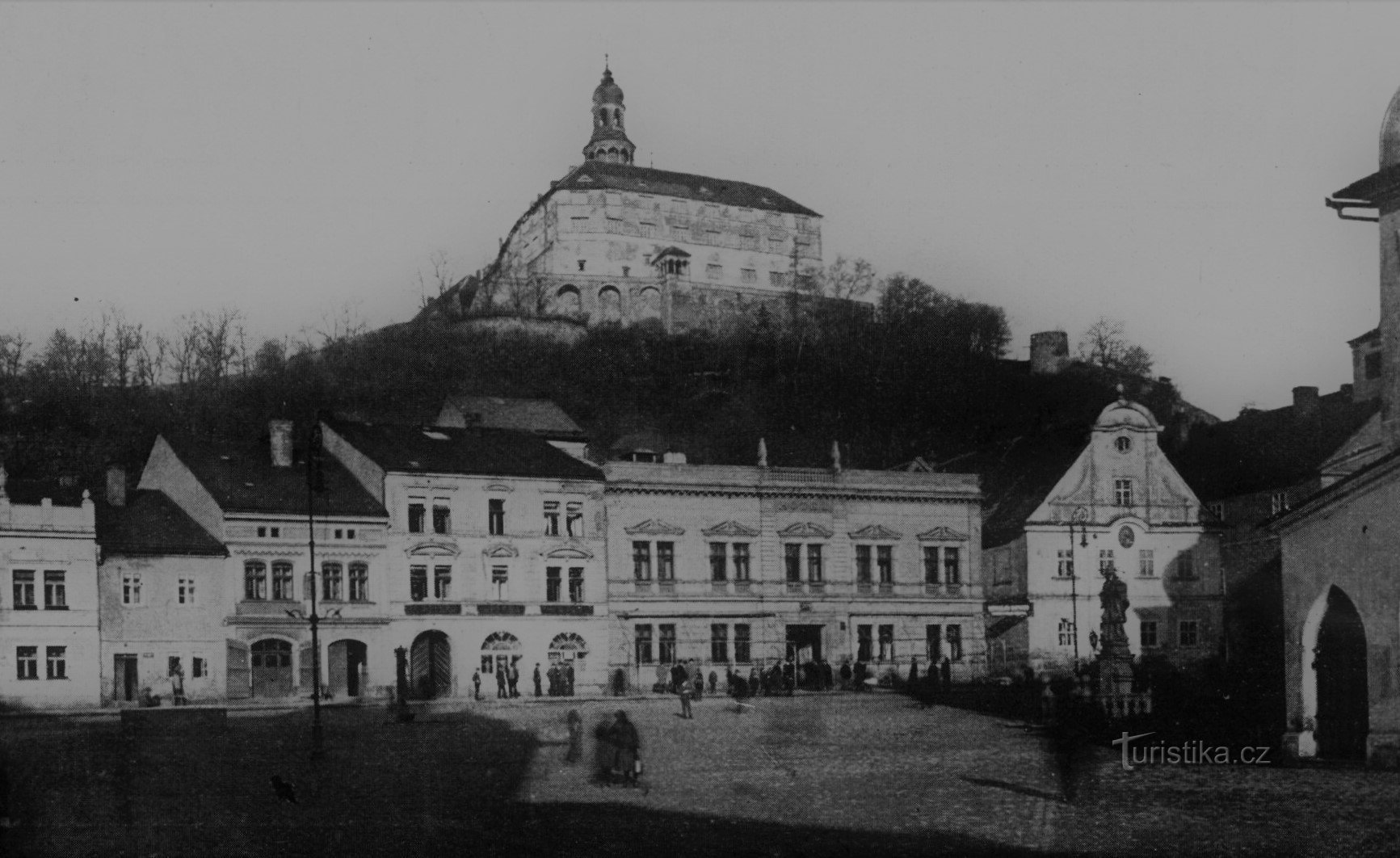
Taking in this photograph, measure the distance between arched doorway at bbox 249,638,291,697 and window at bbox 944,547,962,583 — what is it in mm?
24021

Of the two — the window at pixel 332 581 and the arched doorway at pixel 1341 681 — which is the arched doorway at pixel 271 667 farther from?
the arched doorway at pixel 1341 681

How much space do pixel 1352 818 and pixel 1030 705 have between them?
821 inches

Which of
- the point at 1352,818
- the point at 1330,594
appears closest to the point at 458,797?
the point at 1352,818

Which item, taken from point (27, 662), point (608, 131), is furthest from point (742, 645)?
point (608, 131)

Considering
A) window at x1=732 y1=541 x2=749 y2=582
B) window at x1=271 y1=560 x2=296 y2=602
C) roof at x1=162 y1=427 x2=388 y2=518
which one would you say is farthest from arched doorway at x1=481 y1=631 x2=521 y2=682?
window at x1=732 y1=541 x2=749 y2=582

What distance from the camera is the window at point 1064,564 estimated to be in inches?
2371

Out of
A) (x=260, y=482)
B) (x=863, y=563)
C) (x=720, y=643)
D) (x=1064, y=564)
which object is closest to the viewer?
(x=260, y=482)

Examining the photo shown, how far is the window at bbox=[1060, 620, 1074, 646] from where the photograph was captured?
196 feet

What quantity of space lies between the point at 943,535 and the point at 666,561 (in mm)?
10674

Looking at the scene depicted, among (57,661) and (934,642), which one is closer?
(57,661)

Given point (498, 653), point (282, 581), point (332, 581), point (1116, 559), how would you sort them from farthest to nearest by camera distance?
point (1116, 559)
point (498, 653)
point (332, 581)
point (282, 581)

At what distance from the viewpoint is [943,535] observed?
5956 cm

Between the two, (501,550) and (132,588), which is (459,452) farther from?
(132,588)

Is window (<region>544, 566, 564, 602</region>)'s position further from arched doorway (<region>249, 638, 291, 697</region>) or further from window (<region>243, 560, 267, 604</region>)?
window (<region>243, 560, 267, 604</region>)
